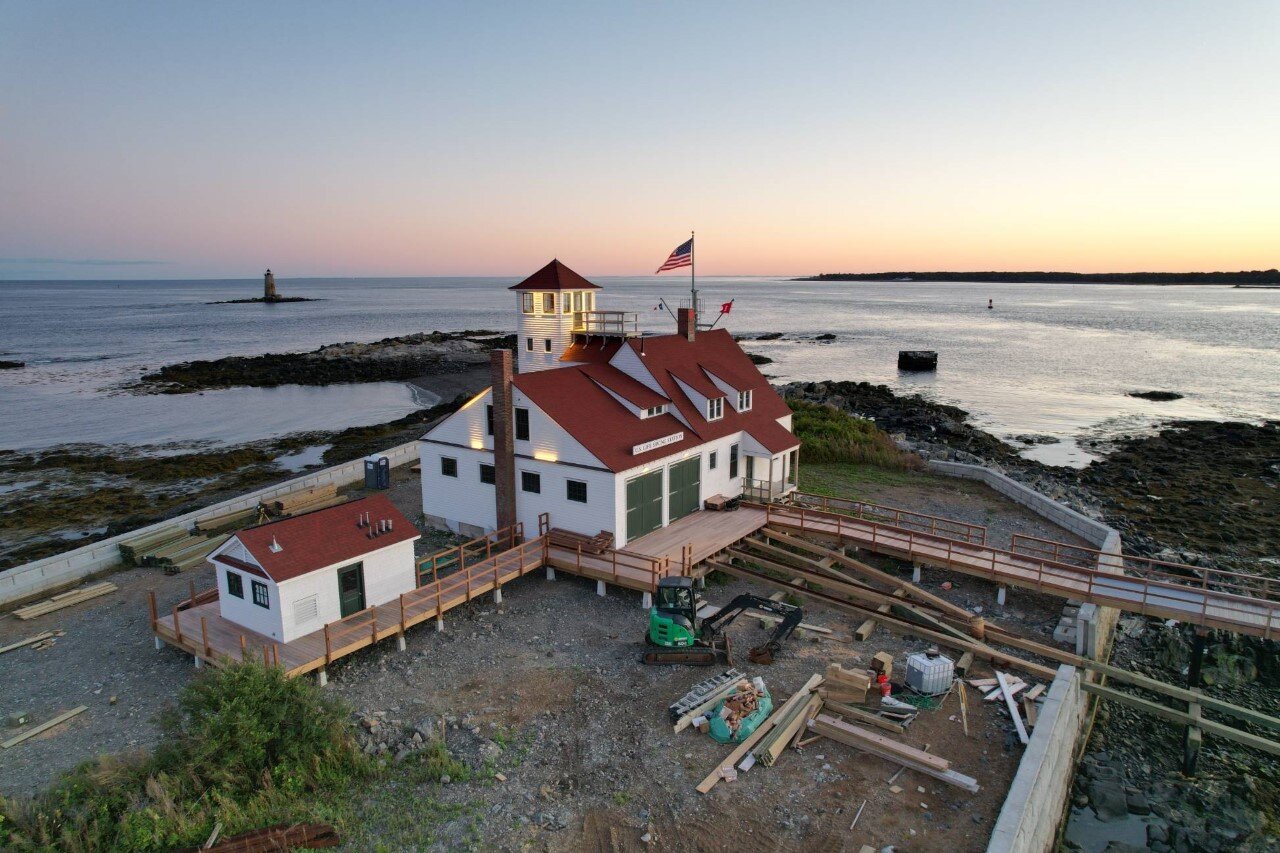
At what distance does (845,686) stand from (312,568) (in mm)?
11864

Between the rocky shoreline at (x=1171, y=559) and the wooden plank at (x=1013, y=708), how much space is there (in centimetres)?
210

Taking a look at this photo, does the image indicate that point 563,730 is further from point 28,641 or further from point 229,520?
point 229,520

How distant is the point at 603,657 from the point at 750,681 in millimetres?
3594

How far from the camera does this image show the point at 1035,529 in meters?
26.3

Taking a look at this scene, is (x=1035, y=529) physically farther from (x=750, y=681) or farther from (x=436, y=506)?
(x=436, y=506)

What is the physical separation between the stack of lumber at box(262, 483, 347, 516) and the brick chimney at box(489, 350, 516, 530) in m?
9.77

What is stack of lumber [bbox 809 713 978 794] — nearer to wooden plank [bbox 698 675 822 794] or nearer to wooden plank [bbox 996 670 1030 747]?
wooden plank [bbox 698 675 822 794]

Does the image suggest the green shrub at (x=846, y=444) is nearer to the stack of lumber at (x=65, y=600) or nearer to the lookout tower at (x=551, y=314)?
the lookout tower at (x=551, y=314)

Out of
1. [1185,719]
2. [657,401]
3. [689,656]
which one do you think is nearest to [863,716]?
[689,656]

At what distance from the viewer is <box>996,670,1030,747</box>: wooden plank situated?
14045mm

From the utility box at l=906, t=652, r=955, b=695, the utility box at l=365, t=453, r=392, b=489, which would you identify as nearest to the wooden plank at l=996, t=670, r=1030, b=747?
the utility box at l=906, t=652, r=955, b=695

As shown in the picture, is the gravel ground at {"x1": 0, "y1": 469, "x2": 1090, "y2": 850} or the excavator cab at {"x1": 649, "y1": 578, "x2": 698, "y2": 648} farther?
the excavator cab at {"x1": 649, "y1": 578, "x2": 698, "y2": 648}

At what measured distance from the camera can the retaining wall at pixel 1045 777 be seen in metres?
11.2

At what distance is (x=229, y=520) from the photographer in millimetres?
27156
